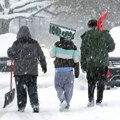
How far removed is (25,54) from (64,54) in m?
0.75

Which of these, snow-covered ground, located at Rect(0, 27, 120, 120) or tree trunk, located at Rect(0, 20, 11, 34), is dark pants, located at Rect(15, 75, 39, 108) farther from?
tree trunk, located at Rect(0, 20, 11, 34)

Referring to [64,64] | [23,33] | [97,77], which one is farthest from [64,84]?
[23,33]

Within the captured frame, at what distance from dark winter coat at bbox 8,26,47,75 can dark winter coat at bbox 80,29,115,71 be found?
2.94ft

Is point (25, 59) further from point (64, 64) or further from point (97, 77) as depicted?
point (97, 77)

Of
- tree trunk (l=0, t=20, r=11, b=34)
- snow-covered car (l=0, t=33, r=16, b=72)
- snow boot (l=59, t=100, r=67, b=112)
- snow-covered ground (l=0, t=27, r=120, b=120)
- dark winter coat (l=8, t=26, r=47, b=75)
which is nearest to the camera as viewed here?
snow-covered ground (l=0, t=27, r=120, b=120)

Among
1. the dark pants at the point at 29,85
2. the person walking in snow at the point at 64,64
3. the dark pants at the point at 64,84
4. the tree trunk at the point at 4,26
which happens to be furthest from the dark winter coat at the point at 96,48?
the tree trunk at the point at 4,26

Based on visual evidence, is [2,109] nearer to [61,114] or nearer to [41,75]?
[61,114]

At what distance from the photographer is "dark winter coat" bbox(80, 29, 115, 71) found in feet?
30.0

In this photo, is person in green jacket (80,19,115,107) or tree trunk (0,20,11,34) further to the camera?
tree trunk (0,20,11,34)

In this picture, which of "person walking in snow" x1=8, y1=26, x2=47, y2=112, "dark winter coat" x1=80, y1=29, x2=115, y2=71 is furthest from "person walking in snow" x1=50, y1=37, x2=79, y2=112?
"person walking in snow" x1=8, y1=26, x2=47, y2=112

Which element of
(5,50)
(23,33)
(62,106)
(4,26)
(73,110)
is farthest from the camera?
(4,26)

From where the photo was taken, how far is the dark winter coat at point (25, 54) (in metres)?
8.80

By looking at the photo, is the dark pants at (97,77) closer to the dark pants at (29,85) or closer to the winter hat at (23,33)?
the dark pants at (29,85)

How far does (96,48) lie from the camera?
918 cm
